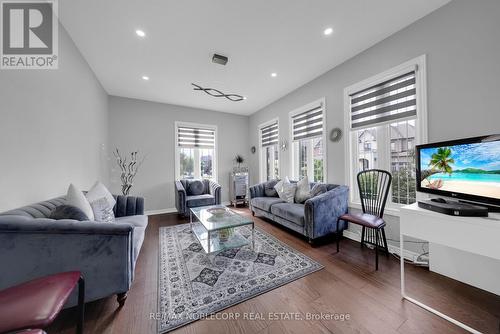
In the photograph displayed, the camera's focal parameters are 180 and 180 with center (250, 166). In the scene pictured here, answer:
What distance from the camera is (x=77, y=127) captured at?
2543 mm

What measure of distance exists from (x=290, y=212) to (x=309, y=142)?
171cm

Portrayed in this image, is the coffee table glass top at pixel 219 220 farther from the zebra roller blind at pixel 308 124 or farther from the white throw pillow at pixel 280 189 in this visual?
the zebra roller blind at pixel 308 124

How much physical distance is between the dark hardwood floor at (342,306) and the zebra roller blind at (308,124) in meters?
2.39

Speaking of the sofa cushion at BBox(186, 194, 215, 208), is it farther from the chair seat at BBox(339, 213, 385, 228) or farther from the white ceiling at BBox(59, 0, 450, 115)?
the chair seat at BBox(339, 213, 385, 228)

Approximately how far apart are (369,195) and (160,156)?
455 centimetres

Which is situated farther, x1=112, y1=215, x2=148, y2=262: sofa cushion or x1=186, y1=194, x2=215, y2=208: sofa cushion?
x1=186, y1=194, x2=215, y2=208: sofa cushion

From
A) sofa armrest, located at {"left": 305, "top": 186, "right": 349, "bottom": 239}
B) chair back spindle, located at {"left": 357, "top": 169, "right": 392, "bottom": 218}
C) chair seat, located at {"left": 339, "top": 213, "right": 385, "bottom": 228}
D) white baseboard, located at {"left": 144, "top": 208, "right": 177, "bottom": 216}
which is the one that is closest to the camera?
chair seat, located at {"left": 339, "top": 213, "right": 385, "bottom": 228}

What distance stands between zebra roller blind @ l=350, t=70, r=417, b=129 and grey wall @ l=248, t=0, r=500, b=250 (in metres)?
0.19

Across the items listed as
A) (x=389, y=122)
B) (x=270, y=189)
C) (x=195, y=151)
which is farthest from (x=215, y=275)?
(x=195, y=151)

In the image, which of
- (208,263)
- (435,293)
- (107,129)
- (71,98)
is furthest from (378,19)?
(107,129)

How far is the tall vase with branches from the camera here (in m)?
4.22

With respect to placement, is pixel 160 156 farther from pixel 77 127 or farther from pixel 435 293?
pixel 435 293

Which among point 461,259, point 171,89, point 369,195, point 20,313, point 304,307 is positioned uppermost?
point 171,89

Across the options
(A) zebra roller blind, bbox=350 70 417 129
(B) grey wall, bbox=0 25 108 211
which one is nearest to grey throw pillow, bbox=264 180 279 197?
(A) zebra roller blind, bbox=350 70 417 129
